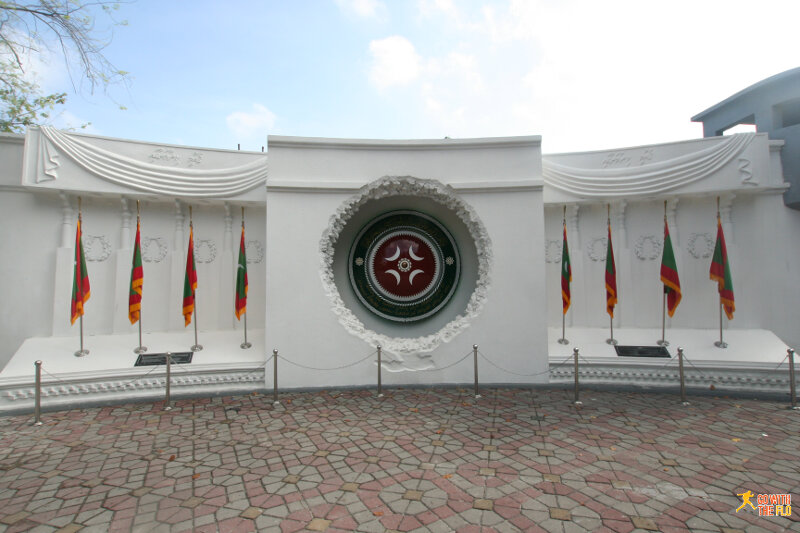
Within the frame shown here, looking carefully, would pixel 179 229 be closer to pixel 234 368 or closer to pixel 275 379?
pixel 234 368

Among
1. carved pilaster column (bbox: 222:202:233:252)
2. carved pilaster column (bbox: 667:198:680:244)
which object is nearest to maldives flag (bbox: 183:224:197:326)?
carved pilaster column (bbox: 222:202:233:252)

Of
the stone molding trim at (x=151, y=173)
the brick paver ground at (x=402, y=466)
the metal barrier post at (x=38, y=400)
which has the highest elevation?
the stone molding trim at (x=151, y=173)

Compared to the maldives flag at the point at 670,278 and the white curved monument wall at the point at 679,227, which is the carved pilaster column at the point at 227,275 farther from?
the maldives flag at the point at 670,278

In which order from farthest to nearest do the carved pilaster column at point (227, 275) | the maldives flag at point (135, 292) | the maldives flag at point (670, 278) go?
the carved pilaster column at point (227, 275)
the maldives flag at point (670, 278)
the maldives flag at point (135, 292)

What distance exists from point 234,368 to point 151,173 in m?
3.93

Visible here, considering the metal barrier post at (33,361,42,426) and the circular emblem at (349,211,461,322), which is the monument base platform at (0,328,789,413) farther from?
the circular emblem at (349,211,461,322)

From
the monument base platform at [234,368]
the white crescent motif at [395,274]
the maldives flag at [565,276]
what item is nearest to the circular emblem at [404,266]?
the white crescent motif at [395,274]

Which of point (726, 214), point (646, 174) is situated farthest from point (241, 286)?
point (726, 214)

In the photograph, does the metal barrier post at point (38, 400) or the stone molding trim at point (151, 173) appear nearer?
the metal barrier post at point (38, 400)

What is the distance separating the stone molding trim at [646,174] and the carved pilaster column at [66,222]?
9010 mm

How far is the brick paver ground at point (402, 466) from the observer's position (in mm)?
3410

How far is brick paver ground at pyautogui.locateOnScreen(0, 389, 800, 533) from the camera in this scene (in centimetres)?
341

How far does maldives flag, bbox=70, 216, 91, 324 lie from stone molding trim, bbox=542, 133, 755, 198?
864cm

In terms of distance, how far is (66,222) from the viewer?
7055 mm
